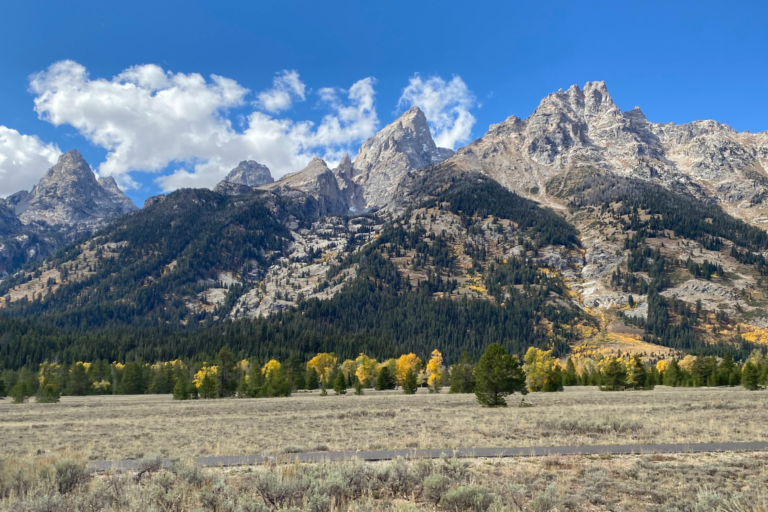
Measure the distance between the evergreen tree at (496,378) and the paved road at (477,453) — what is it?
26.4 metres

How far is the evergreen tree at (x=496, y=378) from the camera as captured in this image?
45.5 metres

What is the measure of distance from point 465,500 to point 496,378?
36287 mm

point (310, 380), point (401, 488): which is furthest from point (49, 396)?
point (401, 488)

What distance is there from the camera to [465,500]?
11.0 m

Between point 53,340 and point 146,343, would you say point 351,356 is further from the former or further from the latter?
point 53,340

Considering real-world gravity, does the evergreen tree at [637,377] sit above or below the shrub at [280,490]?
below

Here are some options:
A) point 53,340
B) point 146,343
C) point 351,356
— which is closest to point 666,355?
point 351,356

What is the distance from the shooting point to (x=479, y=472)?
1476cm

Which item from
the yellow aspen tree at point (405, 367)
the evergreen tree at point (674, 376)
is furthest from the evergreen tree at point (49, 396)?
the evergreen tree at point (674, 376)

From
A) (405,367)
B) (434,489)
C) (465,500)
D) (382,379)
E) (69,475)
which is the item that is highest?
(465,500)

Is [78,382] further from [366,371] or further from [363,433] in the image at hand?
[363,433]

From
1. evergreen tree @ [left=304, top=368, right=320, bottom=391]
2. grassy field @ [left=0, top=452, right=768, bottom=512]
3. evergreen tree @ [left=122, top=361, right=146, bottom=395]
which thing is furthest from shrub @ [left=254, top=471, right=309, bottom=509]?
evergreen tree @ [left=122, top=361, right=146, bottom=395]

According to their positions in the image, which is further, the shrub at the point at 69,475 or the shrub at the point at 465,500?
the shrub at the point at 69,475

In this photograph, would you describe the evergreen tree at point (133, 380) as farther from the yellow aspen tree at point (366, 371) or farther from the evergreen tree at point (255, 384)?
the yellow aspen tree at point (366, 371)
